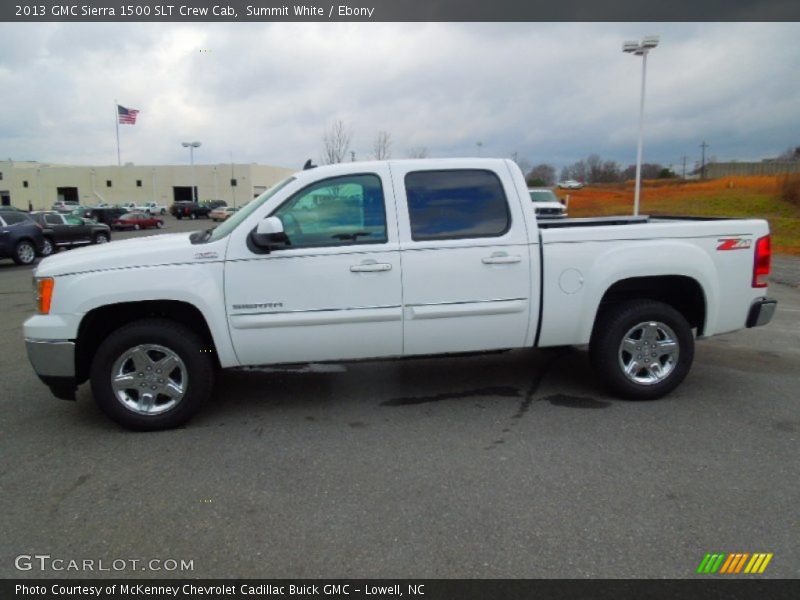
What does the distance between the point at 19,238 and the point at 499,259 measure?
17422mm

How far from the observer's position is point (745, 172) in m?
Result: 61.2

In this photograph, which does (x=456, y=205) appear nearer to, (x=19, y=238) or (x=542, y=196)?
(x=542, y=196)

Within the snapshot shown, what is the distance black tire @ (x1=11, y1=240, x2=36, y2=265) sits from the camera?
1650cm

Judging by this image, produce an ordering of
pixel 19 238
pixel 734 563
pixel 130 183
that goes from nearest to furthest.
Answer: pixel 734 563
pixel 19 238
pixel 130 183

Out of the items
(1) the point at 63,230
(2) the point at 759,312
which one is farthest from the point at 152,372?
(1) the point at 63,230

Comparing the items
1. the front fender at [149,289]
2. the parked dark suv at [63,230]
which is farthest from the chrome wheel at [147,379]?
the parked dark suv at [63,230]

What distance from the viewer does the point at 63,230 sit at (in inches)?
786

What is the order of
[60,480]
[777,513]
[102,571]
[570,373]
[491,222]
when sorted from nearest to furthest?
[102,571] → [777,513] → [60,480] → [491,222] → [570,373]

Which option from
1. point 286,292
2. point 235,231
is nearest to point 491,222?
point 286,292

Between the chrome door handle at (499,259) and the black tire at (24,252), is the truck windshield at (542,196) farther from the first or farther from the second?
the black tire at (24,252)

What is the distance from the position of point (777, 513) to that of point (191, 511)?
10.7 feet

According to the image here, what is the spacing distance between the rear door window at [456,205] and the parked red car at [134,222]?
39.7 metres

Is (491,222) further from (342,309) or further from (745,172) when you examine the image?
(745,172)

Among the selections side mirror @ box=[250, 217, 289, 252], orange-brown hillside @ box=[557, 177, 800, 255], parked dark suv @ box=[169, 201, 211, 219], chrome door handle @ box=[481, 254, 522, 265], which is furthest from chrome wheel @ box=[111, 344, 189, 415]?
parked dark suv @ box=[169, 201, 211, 219]
